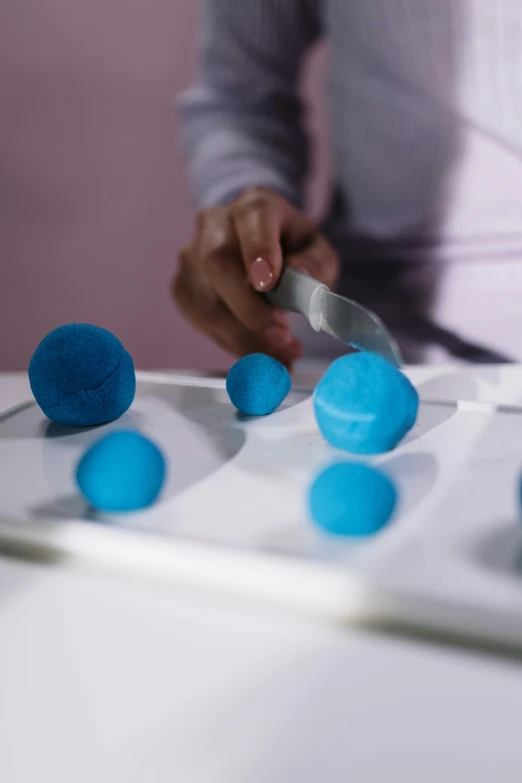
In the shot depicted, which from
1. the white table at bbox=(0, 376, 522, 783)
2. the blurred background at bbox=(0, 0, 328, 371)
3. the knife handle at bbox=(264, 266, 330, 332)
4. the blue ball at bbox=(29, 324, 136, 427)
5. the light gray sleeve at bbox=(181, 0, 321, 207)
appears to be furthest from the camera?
the blurred background at bbox=(0, 0, 328, 371)

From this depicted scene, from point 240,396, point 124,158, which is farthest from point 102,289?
point 240,396

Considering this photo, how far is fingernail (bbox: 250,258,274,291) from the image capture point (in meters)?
0.75

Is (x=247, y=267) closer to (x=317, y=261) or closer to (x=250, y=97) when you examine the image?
(x=317, y=261)

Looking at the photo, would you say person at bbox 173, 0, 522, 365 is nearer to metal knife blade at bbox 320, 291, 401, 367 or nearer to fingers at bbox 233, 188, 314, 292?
fingers at bbox 233, 188, 314, 292

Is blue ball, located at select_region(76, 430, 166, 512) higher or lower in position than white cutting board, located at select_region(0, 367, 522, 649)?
higher

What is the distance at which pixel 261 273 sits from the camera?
75cm

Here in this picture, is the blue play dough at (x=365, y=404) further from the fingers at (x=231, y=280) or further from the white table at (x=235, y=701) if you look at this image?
the fingers at (x=231, y=280)

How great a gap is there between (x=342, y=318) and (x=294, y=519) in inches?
11.6

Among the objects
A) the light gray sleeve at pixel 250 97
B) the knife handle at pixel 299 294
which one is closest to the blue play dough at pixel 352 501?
the knife handle at pixel 299 294

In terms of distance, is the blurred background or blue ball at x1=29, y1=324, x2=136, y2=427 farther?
the blurred background

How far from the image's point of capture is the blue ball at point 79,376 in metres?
0.56

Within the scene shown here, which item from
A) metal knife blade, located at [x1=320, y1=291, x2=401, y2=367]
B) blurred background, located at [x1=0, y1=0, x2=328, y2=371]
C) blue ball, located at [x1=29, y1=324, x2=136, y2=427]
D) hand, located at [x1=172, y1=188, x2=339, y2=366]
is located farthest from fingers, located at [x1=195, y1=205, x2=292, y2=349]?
blurred background, located at [x1=0, y1=0, x2=328, y2=371]

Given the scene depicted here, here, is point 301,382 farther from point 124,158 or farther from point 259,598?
point 124,158

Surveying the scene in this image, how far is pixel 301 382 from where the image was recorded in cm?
76
